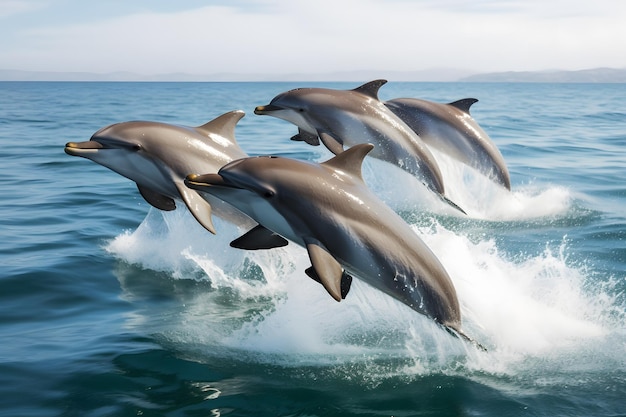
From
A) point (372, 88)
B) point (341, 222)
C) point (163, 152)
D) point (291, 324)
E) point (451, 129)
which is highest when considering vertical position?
point (372, 88)

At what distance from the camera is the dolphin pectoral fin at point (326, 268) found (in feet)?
18.9

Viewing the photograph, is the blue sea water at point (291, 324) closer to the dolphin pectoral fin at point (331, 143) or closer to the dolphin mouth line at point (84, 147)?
the dolphin pectoral fin at point (331, 143)

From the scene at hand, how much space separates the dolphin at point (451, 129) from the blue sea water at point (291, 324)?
4.46 feet

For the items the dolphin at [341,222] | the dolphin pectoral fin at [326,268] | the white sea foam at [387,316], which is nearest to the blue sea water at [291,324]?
the white sea foam at [387,316]

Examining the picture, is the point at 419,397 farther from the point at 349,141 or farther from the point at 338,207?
the point at 349,141

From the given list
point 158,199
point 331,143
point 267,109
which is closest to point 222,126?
point 158,199

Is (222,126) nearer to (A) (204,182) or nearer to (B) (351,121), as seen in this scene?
(A) (204,182)

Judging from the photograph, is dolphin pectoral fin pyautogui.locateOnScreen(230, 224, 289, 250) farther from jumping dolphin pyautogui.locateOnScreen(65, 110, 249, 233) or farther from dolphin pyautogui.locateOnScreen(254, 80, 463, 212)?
dolphin pyautogui.locateOnScreen(254, 80, 463, 212)

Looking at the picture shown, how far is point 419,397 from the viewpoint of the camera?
6.44 metres

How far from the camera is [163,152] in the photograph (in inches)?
309

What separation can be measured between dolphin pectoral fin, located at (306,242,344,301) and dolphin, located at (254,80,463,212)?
144 inches

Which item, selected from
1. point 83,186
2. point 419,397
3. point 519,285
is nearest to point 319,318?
point 419,397

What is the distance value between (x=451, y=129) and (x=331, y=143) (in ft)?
9.21

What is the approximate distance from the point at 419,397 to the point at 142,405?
2.19 meters
